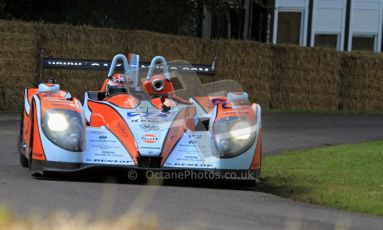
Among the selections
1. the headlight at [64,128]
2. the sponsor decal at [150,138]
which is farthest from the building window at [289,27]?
the headlight at [64,128]

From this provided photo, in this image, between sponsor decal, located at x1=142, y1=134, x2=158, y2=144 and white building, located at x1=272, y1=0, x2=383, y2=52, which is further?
white building, located at x1=272, y1=0, x2=383, y2=52

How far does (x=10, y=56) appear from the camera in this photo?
20516mm

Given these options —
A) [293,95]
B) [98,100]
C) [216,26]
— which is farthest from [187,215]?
[216,26]

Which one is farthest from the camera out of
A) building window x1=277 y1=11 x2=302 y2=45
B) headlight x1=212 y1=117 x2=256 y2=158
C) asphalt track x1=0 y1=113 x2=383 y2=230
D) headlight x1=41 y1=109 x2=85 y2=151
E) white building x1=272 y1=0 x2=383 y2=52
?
building window x1=277 y1=11 x2=302 y2=45

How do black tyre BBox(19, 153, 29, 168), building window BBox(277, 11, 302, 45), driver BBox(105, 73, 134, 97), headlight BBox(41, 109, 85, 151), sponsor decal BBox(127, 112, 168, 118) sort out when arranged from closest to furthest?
1. headlight BBox(41, 109, 85, 151)
2. sponsor decal BBox(127, 112, 168, 118)
3. black tyre BBox(19, 153, 29, 168)
4. driver BBox(105, 73, 134, 97)
5. building window BBox(277, 11, 302, 45)

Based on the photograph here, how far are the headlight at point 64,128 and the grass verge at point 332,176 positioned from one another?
2491mm

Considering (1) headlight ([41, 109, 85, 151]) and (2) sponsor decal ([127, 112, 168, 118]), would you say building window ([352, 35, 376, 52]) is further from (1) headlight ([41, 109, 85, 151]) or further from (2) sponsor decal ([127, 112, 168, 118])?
(1) headlight ([41, 109, 85, 151])

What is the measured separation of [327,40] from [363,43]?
1.32 m

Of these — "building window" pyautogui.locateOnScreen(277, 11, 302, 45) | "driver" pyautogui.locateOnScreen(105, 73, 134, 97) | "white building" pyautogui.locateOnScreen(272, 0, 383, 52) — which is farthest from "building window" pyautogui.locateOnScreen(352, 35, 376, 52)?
"driver" pyautogui.locateOnScreen(105, 73, 134, 97)

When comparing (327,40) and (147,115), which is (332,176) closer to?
(147,115)

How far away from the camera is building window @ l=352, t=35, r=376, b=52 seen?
100 ft

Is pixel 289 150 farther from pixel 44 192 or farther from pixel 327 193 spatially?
pixel 44 192

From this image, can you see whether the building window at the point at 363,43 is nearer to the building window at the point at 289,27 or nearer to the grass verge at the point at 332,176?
the building window at the point at 289,27

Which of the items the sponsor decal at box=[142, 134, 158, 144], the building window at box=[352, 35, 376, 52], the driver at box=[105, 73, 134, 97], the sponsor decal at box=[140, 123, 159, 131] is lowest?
the sponsor decal at box=[142, 134, 158, 144]
